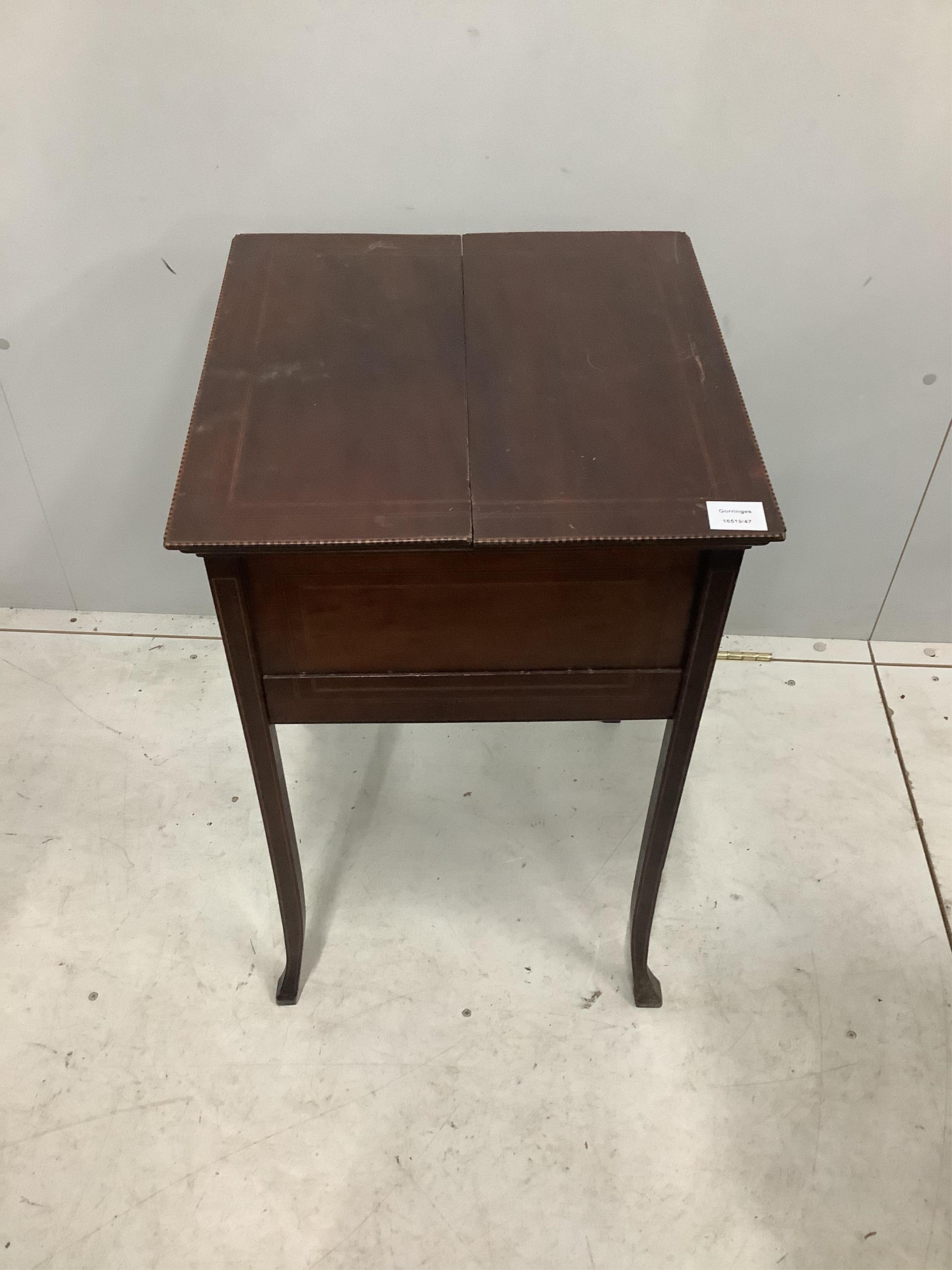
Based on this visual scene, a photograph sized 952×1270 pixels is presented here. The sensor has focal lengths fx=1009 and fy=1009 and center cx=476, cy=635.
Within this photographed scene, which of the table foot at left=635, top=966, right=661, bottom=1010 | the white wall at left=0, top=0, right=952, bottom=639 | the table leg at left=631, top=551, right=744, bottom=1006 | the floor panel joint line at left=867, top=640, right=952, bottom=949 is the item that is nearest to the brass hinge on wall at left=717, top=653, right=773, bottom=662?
the floor panel joint line at left=867, top=640, right=952, bottom=949

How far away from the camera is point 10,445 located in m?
1.67

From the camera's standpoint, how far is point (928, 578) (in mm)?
1777

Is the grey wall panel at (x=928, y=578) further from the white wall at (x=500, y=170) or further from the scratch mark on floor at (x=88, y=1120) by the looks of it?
the scratch mark on floor at (x=88, y=1120)

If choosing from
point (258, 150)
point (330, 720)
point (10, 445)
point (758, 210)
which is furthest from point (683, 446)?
point (10, 445)

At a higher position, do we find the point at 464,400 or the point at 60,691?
the point at 464,400

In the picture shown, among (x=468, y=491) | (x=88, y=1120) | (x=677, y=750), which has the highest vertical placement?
(x=468, y=491)

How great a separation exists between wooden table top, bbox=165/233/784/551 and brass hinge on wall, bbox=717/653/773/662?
0.84 m

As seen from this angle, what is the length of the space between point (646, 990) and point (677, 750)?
42cm

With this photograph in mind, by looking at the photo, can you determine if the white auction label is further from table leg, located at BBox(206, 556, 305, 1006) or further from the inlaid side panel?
table leg, located at BBox(206, 556, 305, 1006)

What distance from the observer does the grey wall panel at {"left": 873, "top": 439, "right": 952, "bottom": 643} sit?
5.44ft

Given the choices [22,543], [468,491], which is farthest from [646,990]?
[22,543]

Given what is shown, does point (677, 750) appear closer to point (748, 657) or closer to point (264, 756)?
point (264, 756)

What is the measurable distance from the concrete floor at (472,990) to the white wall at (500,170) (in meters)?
0.49

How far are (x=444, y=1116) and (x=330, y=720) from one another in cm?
56
